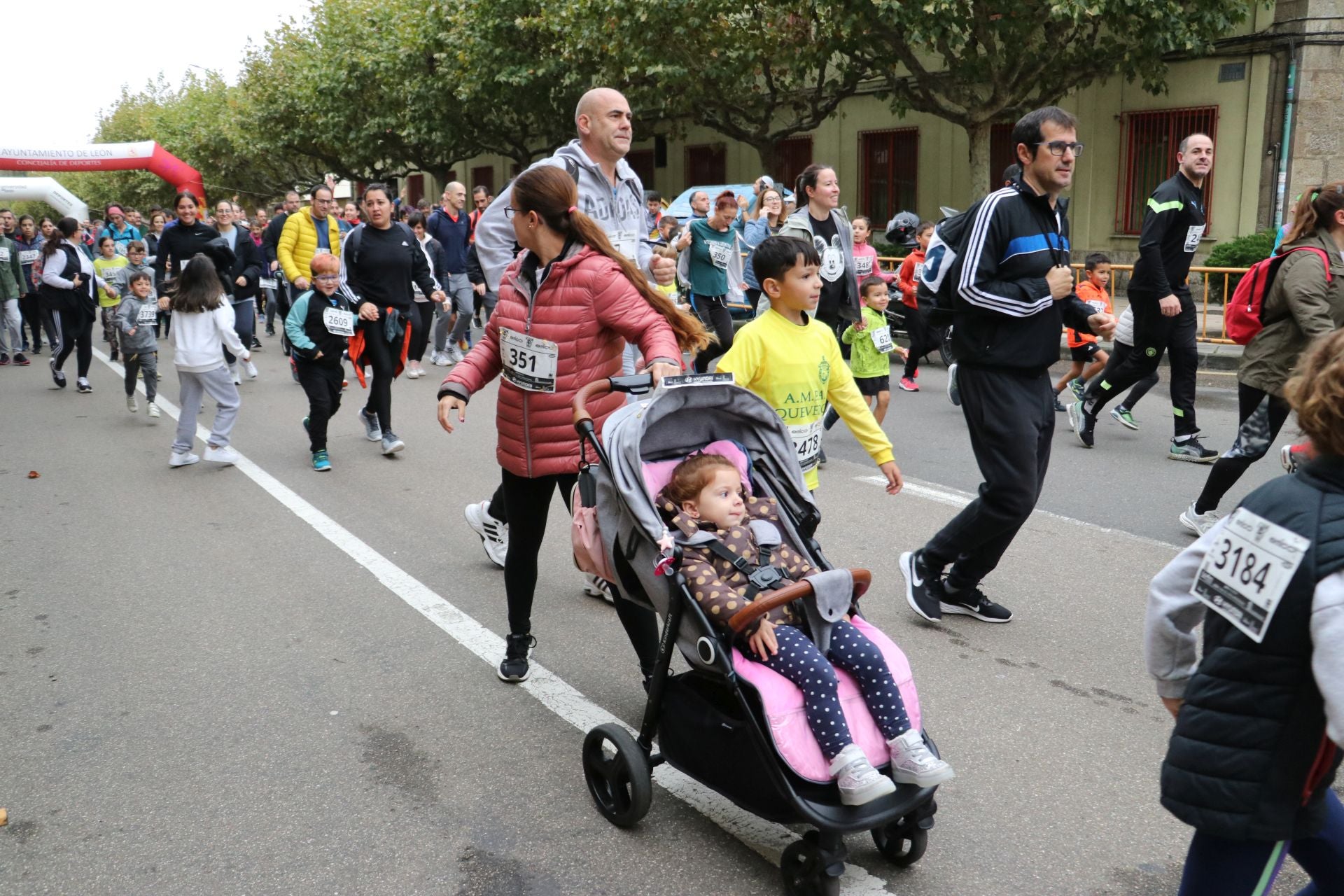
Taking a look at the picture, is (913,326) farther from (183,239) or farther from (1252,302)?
(183,239)

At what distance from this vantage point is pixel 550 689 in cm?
465

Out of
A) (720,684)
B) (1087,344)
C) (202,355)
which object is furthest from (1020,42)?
(720,684)

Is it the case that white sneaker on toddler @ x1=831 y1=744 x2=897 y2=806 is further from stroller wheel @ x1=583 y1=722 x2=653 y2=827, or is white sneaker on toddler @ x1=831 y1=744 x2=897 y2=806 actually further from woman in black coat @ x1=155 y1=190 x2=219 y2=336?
woman in black coat @ x1=155 y1=190 x2=219 y2=336

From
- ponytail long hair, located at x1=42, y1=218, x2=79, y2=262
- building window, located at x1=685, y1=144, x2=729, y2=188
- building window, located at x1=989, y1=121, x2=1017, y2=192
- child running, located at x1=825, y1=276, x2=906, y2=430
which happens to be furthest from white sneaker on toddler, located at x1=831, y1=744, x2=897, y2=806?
building window, located at x1=685, y1=144, x2=729, y2=188

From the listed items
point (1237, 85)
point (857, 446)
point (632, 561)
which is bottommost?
point (857, 446)

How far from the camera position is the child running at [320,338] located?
353 inches

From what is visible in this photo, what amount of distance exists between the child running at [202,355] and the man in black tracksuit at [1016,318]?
597 cm

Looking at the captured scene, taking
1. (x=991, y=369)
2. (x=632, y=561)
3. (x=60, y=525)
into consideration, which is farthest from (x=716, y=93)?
(x=632, y=561)

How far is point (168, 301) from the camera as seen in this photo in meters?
9.73

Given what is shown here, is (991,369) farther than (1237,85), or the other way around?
(1237,85)

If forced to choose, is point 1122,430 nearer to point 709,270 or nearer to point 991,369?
point 709,270

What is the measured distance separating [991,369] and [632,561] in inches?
82.0

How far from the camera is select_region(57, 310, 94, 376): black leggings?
13.6m

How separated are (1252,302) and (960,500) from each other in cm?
196
